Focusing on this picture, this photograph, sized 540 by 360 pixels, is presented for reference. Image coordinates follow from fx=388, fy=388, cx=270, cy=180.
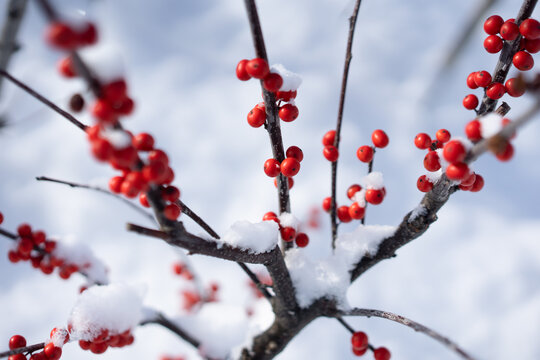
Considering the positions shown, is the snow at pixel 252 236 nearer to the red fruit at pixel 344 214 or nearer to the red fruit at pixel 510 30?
the red fruit at pixel 344 214

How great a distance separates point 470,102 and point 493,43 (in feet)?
1.30

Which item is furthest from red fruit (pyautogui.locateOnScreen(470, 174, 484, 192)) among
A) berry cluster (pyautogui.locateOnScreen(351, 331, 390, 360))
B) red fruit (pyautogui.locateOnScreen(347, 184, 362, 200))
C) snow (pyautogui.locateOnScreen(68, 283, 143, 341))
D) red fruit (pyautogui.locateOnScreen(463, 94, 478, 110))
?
snow (pyautogui.locateOnScreen(68, 283, 143, 341))

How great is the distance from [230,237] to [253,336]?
56.1 inches

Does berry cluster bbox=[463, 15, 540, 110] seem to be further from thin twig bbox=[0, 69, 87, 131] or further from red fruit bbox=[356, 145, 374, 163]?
thin twig bbox=[0, 69, 87, 131]

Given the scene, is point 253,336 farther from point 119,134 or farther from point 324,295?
point 119,134

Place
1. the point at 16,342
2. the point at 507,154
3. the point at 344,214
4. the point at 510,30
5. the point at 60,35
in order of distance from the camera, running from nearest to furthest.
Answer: the point at 60,35
the point at 507,154
the point at 510,30
the point at 16,342
the point at 344,214

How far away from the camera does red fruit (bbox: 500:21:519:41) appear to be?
247cm

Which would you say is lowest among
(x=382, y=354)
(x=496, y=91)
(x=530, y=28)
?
(x=382, y=354)

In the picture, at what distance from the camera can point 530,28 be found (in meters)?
2.40

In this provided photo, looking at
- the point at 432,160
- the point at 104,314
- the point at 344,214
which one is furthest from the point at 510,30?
the point at 104,314

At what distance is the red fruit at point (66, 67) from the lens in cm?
142

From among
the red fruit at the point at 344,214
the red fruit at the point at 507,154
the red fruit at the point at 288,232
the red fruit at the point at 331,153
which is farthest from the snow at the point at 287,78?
the red fruit at the point at 344,214

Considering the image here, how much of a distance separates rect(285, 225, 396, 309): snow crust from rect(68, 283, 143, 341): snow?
1311mm

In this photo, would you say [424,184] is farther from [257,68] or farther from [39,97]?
[39,97]
